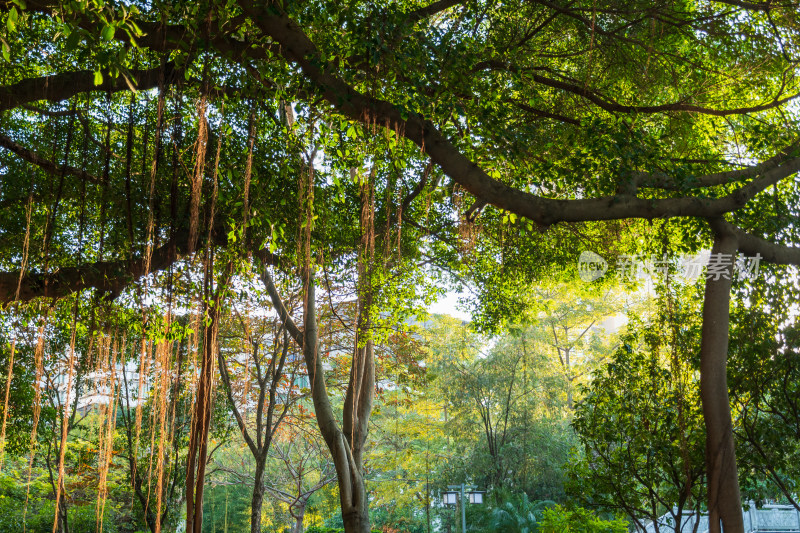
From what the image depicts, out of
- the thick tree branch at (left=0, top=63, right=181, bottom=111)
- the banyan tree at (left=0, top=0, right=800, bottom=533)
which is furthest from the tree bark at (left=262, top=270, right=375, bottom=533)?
the thick tree branch at (left=0, top=63, right=181, bottom=111)

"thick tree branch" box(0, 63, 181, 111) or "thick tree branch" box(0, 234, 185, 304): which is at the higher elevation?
"thick tree branch" box(0, 63, 181, 111)

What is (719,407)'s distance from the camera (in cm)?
333

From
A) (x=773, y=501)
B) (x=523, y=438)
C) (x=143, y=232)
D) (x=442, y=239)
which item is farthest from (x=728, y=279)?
(x=523, y=438)

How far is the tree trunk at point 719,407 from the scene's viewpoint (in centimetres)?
321

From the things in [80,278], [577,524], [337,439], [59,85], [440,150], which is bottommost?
[577,524]

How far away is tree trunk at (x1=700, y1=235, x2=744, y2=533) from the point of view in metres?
3.21

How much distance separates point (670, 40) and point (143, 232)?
3953 millimetres

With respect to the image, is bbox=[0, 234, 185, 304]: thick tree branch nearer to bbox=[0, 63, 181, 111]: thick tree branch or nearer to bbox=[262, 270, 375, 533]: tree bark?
bbox=[0, 63, 181, 111]: thick tree branch

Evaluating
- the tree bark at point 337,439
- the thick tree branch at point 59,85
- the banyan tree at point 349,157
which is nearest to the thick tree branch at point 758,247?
the banyan tree at point 349,157

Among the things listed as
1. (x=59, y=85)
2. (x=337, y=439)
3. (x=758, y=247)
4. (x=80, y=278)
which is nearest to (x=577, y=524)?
(x=337, y=439)

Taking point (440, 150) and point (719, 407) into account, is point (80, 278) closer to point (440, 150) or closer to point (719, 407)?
point (440, 150)

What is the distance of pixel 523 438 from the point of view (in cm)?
1112

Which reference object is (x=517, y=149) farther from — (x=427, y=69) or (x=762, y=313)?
(x=762, y=313)

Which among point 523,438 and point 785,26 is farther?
point 523,438
